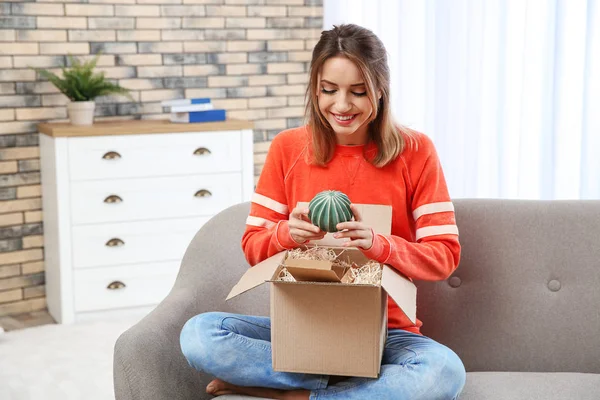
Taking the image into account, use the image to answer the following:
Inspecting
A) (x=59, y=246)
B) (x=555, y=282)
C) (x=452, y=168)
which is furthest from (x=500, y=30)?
(x=59, y=246)

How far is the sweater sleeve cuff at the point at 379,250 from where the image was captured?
1894 millimetres

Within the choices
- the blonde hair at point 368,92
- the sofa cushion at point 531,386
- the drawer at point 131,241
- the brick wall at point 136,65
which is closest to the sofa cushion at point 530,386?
the sofa cushion at point 531,386

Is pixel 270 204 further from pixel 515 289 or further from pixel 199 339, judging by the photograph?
pixel 515 289

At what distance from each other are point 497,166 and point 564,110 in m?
0.43

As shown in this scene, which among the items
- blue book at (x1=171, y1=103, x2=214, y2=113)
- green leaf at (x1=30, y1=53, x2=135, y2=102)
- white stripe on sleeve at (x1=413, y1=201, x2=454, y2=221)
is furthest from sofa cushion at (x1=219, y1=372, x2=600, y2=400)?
green leaf at (x1=30, y1=53, x2=135, y2=102)

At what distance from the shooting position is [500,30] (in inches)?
126

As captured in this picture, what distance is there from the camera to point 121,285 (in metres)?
4.07

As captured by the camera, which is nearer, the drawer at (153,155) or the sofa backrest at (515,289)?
the sofa backrest at (515,289)

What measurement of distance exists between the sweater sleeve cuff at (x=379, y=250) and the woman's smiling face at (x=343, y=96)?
341mm

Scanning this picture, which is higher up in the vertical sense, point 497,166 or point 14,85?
point 14,85

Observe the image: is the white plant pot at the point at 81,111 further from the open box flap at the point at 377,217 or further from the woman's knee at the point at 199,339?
the open box flap at the point at 377,217

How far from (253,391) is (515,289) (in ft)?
2.59

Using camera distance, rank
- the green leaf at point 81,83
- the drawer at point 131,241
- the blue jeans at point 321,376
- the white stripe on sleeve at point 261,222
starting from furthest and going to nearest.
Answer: the green leaf at point 81,83
the drawer at point 131,241
the white stripe on sleeve at point 261,222
the blue jeans at point 321,376

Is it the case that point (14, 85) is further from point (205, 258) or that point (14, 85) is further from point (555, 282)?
point (555, 282)
